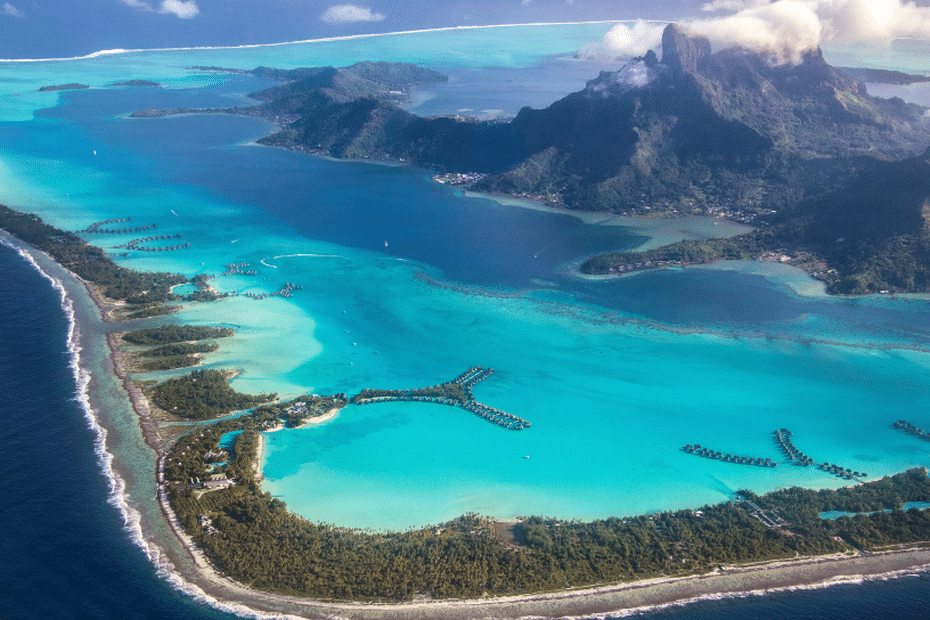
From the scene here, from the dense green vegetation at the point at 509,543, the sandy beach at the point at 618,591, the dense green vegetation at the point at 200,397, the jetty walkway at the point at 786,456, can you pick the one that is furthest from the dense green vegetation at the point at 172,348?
the jetty walkway at the point at 786,456

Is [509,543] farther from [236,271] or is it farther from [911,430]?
[236,271]

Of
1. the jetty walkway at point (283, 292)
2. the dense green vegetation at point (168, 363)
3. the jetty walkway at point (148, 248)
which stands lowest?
the dense green vegetation at point (168, 363)

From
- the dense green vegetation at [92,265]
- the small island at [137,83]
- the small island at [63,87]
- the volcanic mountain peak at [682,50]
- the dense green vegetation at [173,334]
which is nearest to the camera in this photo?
the dense green vegetation at [173,334]

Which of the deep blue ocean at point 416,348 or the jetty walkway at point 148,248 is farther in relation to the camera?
the jetty walkway at point 148,248

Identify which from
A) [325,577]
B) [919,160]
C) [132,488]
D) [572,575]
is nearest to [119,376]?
[132,488]

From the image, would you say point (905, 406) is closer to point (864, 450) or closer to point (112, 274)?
point (864, 450)

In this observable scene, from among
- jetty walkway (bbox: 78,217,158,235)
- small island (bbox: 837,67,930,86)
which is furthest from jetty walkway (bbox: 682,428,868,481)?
small island (bbox: 837,67,930,86)

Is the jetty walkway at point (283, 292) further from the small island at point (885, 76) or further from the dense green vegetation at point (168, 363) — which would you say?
the small island at point (885, 76)
